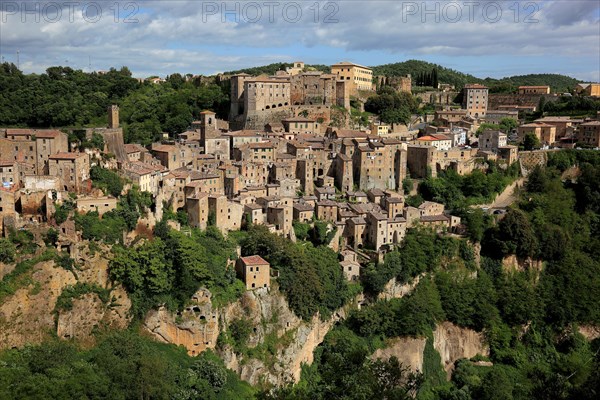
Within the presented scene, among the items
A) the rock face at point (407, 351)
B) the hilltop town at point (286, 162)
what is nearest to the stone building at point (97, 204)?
the hilltop town at point (286, 162)

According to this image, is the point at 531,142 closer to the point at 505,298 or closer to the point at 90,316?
the point at 505,298

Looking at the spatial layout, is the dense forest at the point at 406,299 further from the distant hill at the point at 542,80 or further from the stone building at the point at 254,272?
the distant hill at the point at 542,80

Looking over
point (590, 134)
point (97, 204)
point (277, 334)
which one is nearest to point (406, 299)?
point (277, 334)

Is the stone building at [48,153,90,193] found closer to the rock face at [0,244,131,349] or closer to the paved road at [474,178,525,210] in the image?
the rock face at [0,244,131,349]

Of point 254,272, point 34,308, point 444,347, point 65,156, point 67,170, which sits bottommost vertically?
point 444,347

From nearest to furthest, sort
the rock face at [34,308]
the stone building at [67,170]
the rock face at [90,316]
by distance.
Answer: the rock face at [34,308]
the rock face at [90,316]
the stone building at [67,170]

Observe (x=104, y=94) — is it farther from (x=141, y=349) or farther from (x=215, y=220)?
(x=141, y=349)
